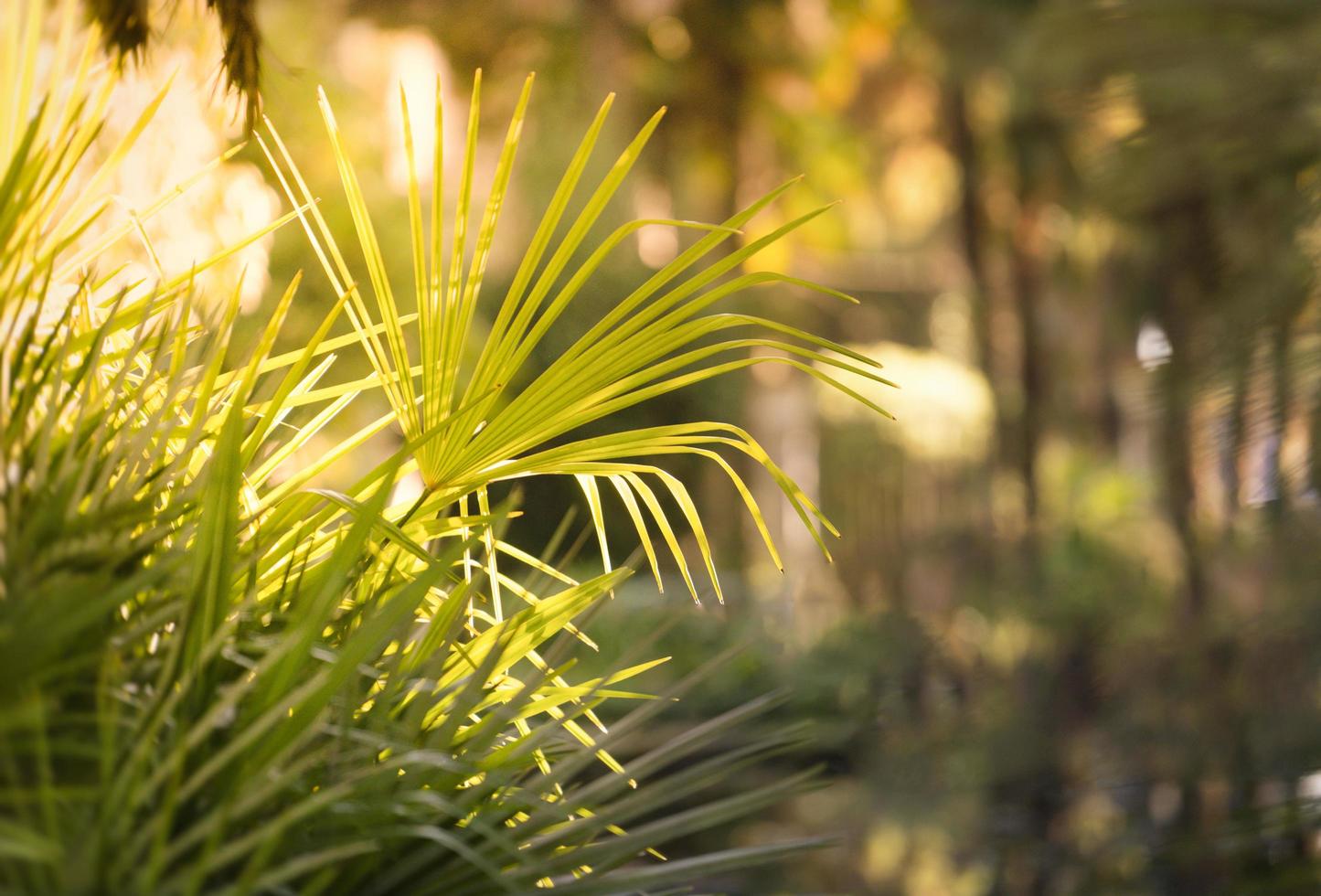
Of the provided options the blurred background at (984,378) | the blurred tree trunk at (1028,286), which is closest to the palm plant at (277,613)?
the blurred background at (984,378)

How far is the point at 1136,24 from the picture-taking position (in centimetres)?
186

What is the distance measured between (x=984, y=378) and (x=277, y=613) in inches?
412

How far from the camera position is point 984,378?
10.8m

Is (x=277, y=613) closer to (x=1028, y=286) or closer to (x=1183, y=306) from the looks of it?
(x=1183, y=306)

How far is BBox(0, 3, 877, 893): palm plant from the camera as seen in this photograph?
0.68 m

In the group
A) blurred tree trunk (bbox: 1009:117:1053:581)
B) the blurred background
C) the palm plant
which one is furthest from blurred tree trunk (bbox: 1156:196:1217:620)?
blurred tree trunk (bbox: 1009:117:1053:581)

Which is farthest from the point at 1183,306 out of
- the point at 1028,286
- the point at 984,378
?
the point at 984,378

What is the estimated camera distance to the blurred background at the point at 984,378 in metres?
1.74

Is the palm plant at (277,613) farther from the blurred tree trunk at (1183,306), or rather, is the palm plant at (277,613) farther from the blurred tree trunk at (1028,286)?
the blurred tree trunk at (1028,286)

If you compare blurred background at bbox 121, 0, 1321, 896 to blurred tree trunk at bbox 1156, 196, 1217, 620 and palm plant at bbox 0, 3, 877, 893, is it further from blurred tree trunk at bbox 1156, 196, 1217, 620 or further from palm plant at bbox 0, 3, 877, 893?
palm plant at bbox 0, 3, 877, 893

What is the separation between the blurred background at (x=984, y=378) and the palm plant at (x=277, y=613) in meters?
0.19

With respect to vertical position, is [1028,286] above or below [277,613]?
above

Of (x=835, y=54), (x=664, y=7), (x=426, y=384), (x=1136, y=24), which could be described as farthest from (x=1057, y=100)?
(x=835, y=54)

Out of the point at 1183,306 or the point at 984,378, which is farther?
the point at 984,378
